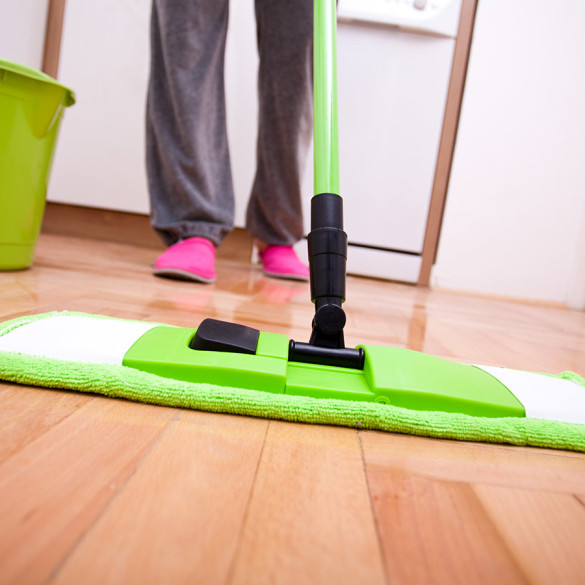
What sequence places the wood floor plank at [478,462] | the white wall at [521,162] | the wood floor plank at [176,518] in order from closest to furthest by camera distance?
the wood floor plank at [176,518]
the wood floor plank at [478,462]
the white wall at [521,162]

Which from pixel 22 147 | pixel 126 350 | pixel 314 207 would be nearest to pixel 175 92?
pixel 22 147

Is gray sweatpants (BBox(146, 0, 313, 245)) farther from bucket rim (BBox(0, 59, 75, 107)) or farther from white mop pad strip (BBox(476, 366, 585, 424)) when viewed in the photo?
white mop pad strip (BBox(476, 366, 585, 424))

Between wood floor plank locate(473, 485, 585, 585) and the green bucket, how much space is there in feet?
2.77

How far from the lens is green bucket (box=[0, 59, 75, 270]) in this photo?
31.8 inches

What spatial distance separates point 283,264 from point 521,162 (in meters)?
1.01

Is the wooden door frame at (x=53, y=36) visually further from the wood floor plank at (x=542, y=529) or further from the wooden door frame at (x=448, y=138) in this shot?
the wood floor plank at (x=542, y=529)

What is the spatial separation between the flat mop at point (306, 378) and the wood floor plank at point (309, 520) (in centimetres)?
5

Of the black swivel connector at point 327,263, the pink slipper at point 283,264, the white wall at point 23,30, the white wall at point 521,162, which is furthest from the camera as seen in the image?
the white wall at point 521,162

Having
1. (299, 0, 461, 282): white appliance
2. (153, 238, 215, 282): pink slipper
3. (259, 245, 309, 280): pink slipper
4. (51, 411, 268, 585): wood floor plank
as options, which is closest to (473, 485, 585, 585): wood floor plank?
(51, 411, 268, 585): wood floor plank

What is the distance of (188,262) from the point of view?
1046 mm

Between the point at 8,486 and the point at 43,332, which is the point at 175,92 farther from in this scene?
the point at 8,486

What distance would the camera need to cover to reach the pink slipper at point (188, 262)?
3.40ft

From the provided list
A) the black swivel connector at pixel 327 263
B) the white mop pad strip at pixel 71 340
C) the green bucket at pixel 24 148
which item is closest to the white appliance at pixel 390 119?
the green bucket at pixel 24 148

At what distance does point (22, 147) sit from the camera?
0.85 meters
